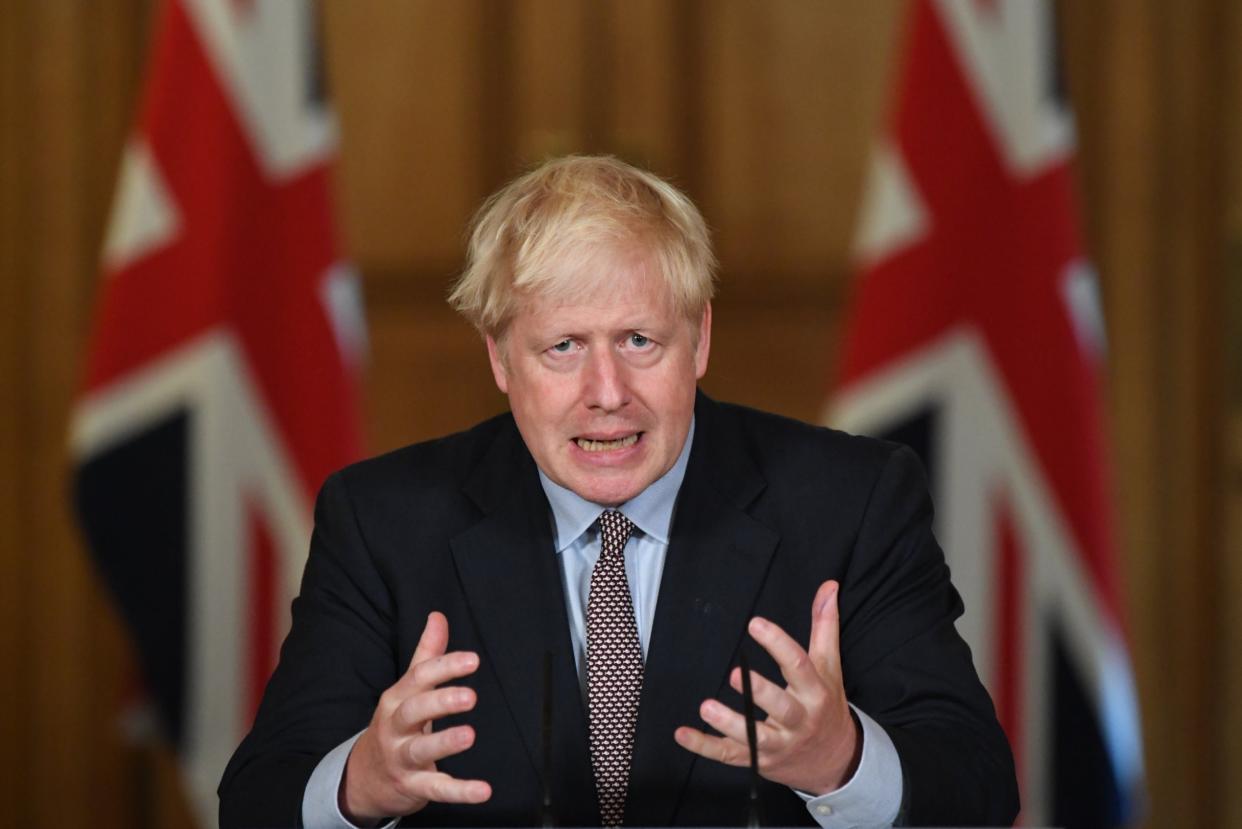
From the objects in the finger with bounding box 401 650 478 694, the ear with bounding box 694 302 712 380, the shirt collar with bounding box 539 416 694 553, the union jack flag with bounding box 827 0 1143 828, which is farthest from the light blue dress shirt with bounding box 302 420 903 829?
the union jack flag with bounding box 827 0 1143 828

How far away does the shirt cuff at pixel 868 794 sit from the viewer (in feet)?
5.60

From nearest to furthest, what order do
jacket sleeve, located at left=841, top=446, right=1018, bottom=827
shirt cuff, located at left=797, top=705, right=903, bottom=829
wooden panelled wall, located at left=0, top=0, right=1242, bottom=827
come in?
shirt cuff, located at left=797, top=705, right=903, bottom=829 → jacket sleeve, located at left=841, top=446, right=1018, bottom=827 → wooden panelled wall, located at left=0, top=0, right=1242, bottom=827

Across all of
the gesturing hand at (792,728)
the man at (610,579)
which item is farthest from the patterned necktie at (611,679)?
the gesturing hand at (792,728)

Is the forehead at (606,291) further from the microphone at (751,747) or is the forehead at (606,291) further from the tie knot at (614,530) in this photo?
the microphone at (751,747)

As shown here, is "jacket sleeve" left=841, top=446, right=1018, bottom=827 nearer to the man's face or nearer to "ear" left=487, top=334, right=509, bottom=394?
the man's face

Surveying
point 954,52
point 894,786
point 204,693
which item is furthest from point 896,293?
point 894,786

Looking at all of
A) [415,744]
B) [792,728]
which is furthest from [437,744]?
[792,728]

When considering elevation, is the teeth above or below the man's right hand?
above

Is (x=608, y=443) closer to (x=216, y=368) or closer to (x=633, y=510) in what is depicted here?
(x=633, y=510)

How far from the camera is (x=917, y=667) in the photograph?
6.43 ft

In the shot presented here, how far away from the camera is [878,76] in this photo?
410 cm

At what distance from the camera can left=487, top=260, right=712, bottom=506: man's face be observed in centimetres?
194

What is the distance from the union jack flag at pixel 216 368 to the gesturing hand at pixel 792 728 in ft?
7.33

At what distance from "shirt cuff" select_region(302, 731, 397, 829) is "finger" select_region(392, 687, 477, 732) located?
0.54ft
